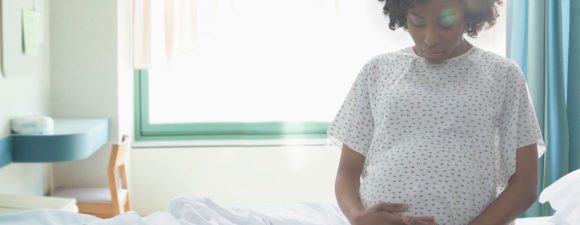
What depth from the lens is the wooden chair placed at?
3.04 m

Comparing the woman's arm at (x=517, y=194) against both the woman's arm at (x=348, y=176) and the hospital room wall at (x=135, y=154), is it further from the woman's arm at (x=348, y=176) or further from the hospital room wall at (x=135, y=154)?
the hospital room wall at (x=135, y=154)

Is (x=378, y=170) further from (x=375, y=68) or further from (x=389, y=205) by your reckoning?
(x=375, y=68)

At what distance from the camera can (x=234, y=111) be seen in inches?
155

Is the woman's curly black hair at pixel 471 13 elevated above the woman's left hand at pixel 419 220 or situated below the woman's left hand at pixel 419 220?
above

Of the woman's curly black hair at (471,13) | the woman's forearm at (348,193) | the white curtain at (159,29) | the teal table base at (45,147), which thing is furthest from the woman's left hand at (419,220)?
the white curtain at (159,29)

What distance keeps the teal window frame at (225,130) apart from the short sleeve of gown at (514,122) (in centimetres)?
256

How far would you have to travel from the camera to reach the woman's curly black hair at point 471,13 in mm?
1450

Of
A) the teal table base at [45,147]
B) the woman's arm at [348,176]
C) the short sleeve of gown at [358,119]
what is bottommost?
the teal table base at [45,147]

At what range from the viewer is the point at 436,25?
1.39 m

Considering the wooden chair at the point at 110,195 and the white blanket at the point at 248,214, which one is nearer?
the white blanket at the point at 248,214

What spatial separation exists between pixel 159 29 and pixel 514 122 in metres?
2.58

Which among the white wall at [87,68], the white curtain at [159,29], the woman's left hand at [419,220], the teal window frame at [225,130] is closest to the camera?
the woman's left hand at [419,220]

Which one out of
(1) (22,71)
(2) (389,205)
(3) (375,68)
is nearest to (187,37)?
(1) (22,71)

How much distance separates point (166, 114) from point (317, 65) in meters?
0.93
